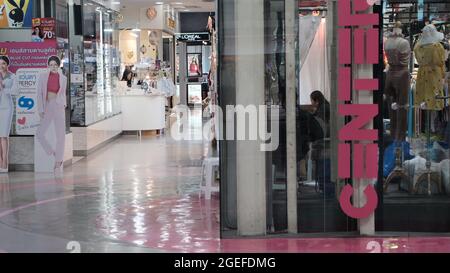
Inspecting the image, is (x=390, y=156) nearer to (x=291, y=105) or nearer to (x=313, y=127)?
(x=313, y=127)

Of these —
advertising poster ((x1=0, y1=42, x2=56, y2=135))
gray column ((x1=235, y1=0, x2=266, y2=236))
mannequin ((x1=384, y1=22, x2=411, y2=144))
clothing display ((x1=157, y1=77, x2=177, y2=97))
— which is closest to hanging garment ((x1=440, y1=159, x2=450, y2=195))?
mannequin ((x1=384, y1=22, x2=411, y2=144))

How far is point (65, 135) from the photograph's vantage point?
11.6 m

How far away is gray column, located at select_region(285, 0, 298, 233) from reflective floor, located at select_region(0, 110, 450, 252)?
1.19 ft

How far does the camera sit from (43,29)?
36.6 feet

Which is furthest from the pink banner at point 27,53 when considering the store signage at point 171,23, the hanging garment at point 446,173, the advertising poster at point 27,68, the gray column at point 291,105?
the store signage at point 171,23

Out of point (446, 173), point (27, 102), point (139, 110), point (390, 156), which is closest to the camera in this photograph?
point (390, 156)

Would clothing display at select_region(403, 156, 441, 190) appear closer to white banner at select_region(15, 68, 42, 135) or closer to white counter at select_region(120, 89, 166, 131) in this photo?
white banner at select_region(15, 68, 42, 135)

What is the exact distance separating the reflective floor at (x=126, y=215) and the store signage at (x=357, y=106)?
14.9 inches

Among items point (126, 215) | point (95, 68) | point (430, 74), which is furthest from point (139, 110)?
point (430, 74)

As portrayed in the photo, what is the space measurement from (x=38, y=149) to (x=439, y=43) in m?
6.28

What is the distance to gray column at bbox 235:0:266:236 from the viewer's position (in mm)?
6418

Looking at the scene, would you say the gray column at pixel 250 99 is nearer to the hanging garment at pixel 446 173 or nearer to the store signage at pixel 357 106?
the store signage at pixel 357 106

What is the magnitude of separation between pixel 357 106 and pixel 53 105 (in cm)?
573
